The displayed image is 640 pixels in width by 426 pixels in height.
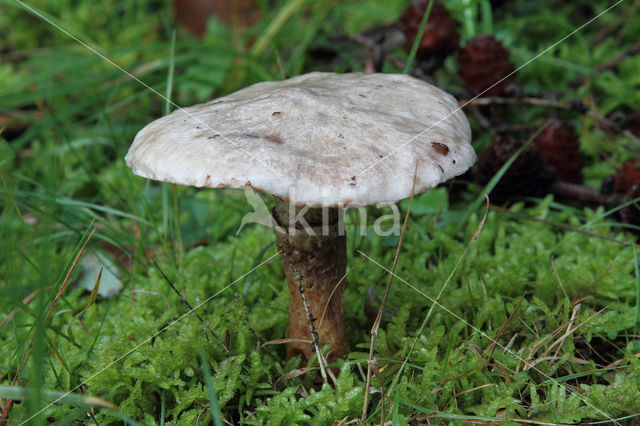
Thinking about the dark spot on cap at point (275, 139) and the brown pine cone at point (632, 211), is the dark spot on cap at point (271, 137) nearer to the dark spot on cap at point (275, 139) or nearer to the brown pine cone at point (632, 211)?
the dark spot on cap at point (275, 139)

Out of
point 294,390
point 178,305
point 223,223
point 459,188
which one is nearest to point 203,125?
point 294,390

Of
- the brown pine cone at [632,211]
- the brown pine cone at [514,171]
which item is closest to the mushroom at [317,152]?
the brown pine cone at [514,171]

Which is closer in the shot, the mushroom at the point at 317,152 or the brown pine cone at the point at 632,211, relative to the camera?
the mushroom at the point at 317,152

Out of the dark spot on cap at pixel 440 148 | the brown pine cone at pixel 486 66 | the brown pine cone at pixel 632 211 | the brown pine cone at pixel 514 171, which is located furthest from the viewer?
the brown pine cone at pixel 486 66

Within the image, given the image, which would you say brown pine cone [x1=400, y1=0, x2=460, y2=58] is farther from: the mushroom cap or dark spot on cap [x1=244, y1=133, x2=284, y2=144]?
dark spot on cap [x1=244, y1=133, x2=284, y2=144]

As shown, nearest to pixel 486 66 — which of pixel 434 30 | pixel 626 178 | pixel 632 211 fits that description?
pixel 434 30

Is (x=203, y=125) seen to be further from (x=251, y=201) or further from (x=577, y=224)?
(x=577, y=224)

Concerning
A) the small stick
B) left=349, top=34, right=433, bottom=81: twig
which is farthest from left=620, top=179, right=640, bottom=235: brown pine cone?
the small stick
